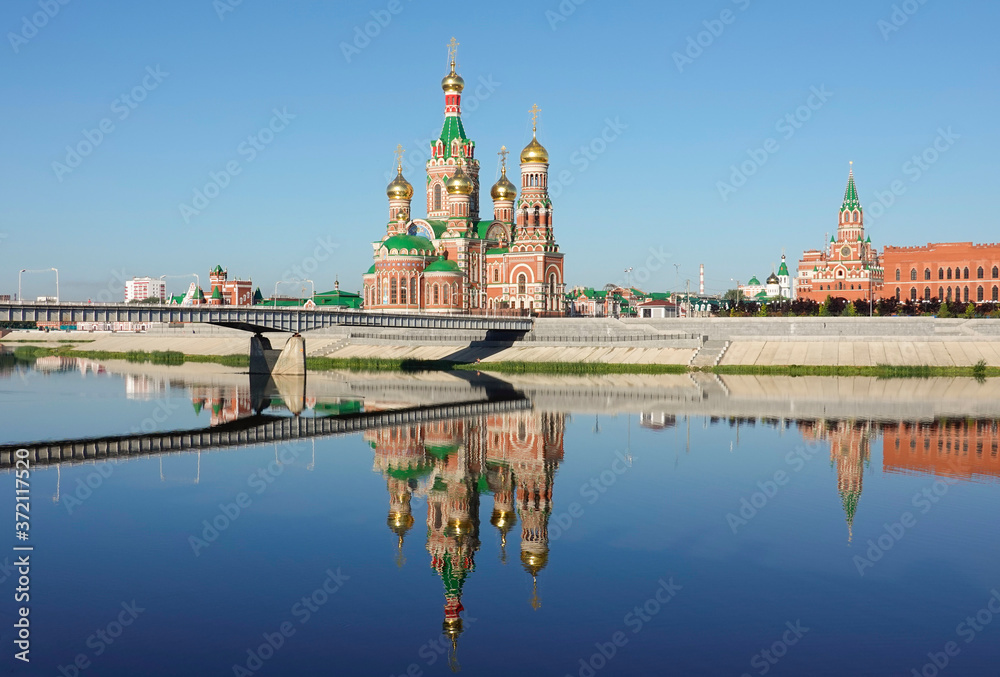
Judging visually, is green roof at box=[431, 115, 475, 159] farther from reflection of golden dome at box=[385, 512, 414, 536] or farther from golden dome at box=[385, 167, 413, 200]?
reflection of golden dome at box=[385, 512, 414, 536]

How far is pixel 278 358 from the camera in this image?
82625 millimetres

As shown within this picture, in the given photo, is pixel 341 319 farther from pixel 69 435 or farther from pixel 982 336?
pixel 982 336

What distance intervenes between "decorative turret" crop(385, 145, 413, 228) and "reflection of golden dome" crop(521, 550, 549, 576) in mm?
94468

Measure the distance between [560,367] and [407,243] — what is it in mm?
29120

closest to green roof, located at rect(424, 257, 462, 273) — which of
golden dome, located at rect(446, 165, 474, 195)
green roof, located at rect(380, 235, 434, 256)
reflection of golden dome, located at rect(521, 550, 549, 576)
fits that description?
green roof, located at rect(380, 235, 434, 256)

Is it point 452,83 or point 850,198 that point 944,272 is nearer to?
point 850,198

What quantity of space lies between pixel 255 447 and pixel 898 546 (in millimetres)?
27940

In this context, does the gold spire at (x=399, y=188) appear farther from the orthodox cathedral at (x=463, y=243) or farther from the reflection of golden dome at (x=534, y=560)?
the reflection of golden dome at (x=534, y=560)

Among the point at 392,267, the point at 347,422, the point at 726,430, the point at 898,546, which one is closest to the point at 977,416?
the point at 726,430

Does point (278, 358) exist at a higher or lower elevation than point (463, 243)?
lower

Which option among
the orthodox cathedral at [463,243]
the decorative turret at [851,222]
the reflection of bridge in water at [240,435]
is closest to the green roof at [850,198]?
the decorative turret at [851,222]

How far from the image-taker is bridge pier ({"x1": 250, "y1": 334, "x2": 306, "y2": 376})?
267 ft

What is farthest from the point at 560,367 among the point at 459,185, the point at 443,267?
the point at 459,185

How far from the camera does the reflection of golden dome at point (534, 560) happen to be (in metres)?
24.4
